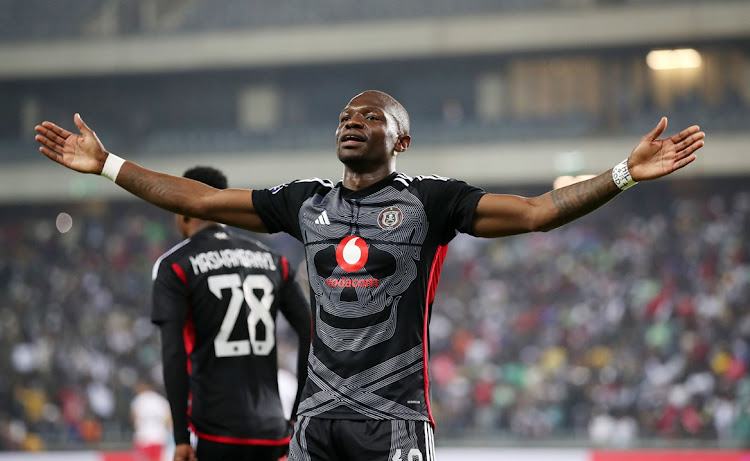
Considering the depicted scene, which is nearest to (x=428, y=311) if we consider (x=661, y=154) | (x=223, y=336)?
(x=661, y=154)

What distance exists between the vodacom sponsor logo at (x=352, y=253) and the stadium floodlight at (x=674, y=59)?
80.6ft

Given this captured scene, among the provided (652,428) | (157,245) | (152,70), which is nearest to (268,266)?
(652,428)

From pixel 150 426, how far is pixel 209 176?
20.8 ft

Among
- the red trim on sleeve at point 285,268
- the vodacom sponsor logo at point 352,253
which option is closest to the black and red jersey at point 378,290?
the vodacom sponsor logo at point 352,253

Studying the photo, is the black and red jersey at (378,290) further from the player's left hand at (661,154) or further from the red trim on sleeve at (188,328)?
the red trim on sleeve at (188,328)

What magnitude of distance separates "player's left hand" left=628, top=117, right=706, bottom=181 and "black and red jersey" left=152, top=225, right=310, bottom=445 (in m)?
2.00

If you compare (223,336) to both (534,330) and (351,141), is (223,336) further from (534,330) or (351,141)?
(534,330)

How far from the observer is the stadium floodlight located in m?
26.4

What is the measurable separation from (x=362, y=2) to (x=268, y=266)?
1002 inches

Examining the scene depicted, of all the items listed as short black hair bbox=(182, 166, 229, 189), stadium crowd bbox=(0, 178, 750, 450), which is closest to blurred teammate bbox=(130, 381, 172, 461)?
stadium crowd bbox=(0, 178, 750, 450)

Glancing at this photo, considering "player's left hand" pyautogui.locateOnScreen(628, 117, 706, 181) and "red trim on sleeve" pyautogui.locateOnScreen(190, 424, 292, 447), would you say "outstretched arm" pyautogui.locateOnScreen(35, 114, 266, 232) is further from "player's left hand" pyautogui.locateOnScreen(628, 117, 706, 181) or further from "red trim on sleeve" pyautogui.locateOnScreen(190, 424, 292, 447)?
"player's left hand" pyautogui.locateOnScreen(628, 117, 706, 181)

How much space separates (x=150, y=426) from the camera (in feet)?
34.2

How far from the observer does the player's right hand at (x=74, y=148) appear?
12.6ft

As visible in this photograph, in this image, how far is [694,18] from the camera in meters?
25.8
